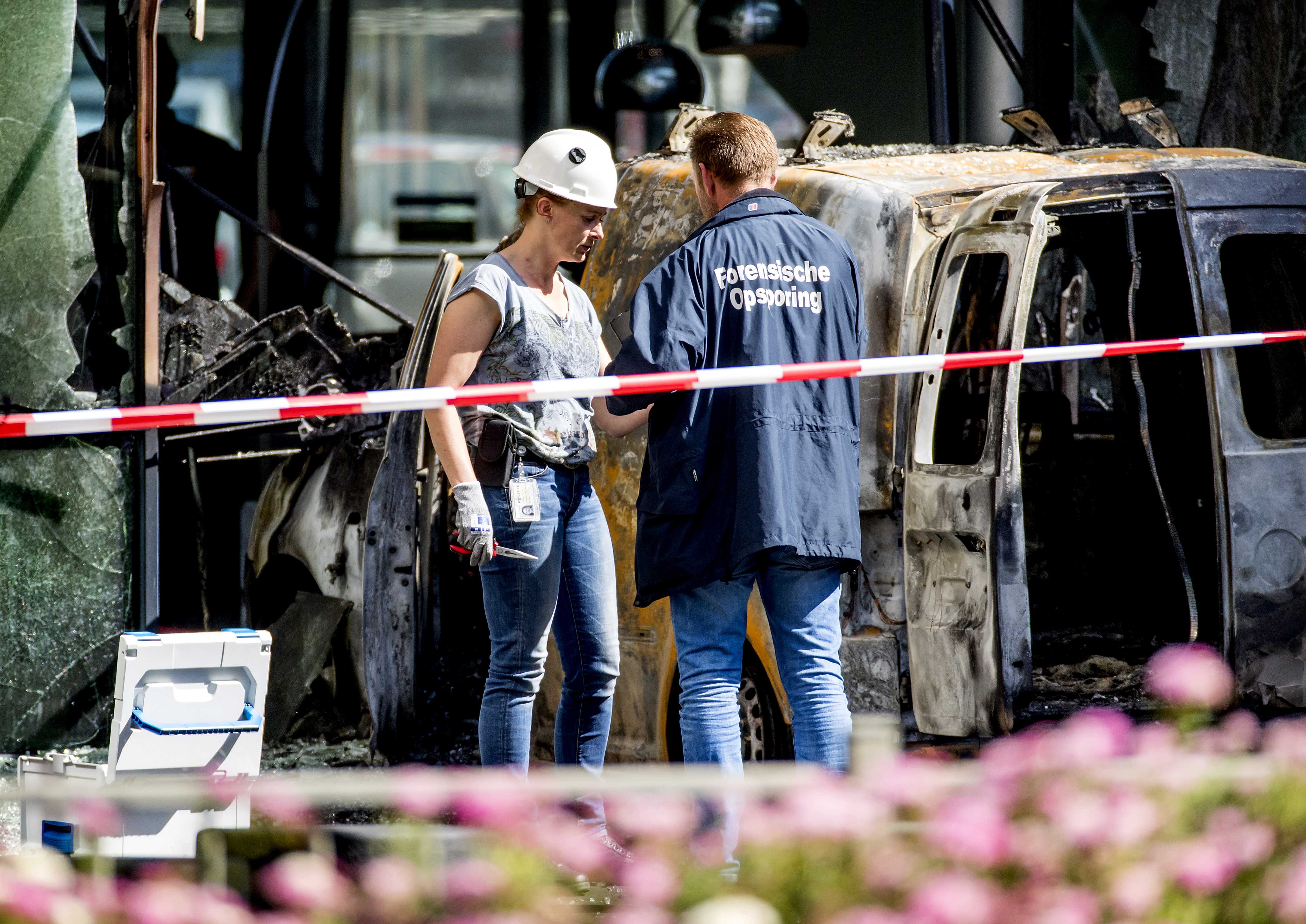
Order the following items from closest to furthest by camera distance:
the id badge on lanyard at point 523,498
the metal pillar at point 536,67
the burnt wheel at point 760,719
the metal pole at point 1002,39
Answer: the id badge on lanyard at point 523,498 → the burnt wheel at point 760,719 → the metal pole at point 1002,39 → the metal pillar at point 536,67

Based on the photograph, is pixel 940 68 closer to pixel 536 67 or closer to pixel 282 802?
pixel 282 802

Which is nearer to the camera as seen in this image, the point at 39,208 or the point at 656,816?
the point at 656,816

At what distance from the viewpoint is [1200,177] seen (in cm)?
436

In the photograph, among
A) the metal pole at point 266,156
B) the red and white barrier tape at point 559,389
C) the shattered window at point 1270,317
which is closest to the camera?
the red and white barrier tape at point 559,389

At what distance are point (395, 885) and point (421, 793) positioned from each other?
125 millimetres

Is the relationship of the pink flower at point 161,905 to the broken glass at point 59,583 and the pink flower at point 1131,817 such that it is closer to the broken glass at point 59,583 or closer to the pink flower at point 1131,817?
the pink flower at point 1131,817

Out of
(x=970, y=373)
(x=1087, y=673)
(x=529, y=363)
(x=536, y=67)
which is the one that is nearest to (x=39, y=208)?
(x=529, y=363)

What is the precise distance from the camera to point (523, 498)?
396 centimetres

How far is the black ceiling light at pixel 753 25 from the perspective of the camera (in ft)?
29.1

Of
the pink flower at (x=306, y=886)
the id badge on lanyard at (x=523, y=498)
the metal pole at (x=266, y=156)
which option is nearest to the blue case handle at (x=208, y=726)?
the id badge on lanyard at (x=523, y=498)

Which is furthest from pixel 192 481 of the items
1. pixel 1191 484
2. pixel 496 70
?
pixel 496 70

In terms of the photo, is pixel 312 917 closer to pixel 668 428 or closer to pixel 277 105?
pixel 668 428

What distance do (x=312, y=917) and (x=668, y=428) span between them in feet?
6.87

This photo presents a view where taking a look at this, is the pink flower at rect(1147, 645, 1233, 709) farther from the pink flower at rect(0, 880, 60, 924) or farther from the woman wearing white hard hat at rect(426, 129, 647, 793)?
the woman wearing white hard hat at rect(426, 129, 647, 793)
